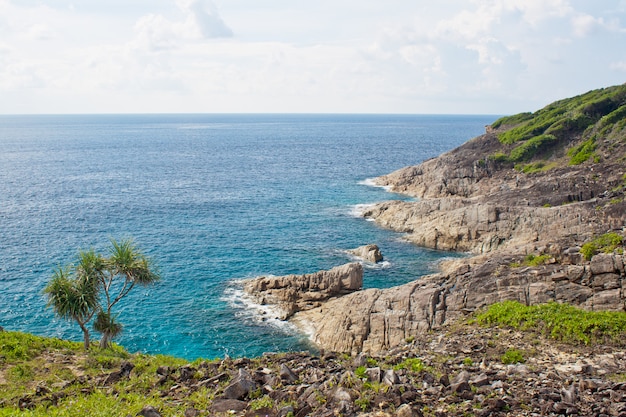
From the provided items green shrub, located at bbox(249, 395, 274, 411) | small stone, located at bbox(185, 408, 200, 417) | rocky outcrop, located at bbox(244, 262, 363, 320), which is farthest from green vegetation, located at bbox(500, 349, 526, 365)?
rocky outcrop, located at bbox(244, 262, 363, 320)

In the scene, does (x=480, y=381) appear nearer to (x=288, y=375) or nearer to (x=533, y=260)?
(x=288, y=375)

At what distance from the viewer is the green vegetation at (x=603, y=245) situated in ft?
132

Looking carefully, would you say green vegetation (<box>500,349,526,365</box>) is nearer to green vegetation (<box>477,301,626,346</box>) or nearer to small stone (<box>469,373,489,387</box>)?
green vegetation (<box>477,301,626,346</box>)

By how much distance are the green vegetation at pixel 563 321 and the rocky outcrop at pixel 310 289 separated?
1909 cm

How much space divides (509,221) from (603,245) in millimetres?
29603

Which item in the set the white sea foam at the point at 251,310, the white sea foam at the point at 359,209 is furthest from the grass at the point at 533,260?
the white sea foam at the point at 359,209

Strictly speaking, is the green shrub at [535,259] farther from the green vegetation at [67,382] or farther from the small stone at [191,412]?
the small stone at [191,412]

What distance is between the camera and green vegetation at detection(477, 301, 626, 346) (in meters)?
29.7

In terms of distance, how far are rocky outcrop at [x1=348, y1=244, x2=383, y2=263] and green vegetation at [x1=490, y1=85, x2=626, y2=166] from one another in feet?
150

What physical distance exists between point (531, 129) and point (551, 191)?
40.0 m

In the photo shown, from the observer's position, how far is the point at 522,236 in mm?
67500

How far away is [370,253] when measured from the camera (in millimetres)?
68062

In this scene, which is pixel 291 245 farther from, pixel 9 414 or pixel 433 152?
pixel 433 152

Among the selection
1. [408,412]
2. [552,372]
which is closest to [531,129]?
[552,372]
